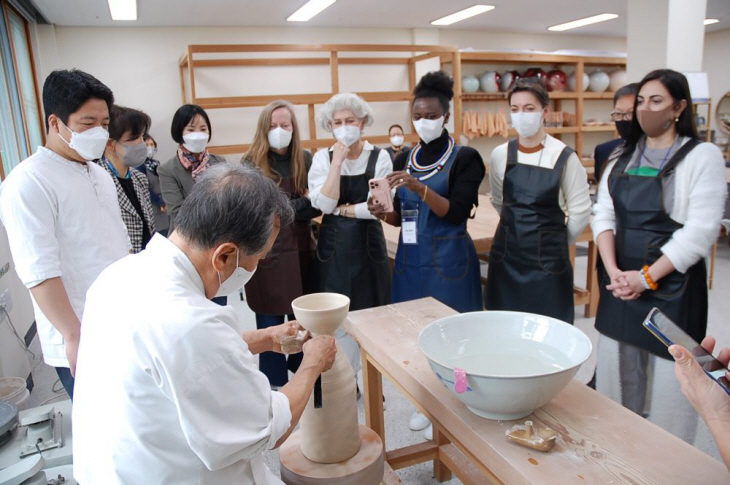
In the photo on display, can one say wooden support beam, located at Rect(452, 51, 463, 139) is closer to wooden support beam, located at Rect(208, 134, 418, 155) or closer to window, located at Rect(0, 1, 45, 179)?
wooden support beam, located at Rect(208, 134, 418, 155)

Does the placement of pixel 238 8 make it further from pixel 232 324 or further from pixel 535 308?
pixel 232 324

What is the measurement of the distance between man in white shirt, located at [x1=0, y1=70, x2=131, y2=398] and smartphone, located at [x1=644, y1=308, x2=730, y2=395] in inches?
67.1

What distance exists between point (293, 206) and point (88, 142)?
1007mm

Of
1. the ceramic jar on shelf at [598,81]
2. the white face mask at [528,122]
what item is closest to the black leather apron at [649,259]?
the white face mask at [528,122]

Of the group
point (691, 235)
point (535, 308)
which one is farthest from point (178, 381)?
point (535, 308)

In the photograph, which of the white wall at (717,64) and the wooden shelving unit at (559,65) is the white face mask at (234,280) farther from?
the white wall at (717,64)

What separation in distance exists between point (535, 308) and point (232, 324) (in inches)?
66.7

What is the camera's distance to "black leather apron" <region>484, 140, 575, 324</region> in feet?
7.50

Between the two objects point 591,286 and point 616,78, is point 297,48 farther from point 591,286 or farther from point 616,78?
point 616,78

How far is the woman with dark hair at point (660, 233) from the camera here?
5.82 feet

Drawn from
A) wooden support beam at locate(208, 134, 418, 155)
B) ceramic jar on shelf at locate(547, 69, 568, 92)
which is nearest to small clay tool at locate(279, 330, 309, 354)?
wooden support beam at locate(208, 134, 418, 155)

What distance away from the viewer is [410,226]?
2418 mm

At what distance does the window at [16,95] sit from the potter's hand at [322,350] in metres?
3.56

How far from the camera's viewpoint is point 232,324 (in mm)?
1074
